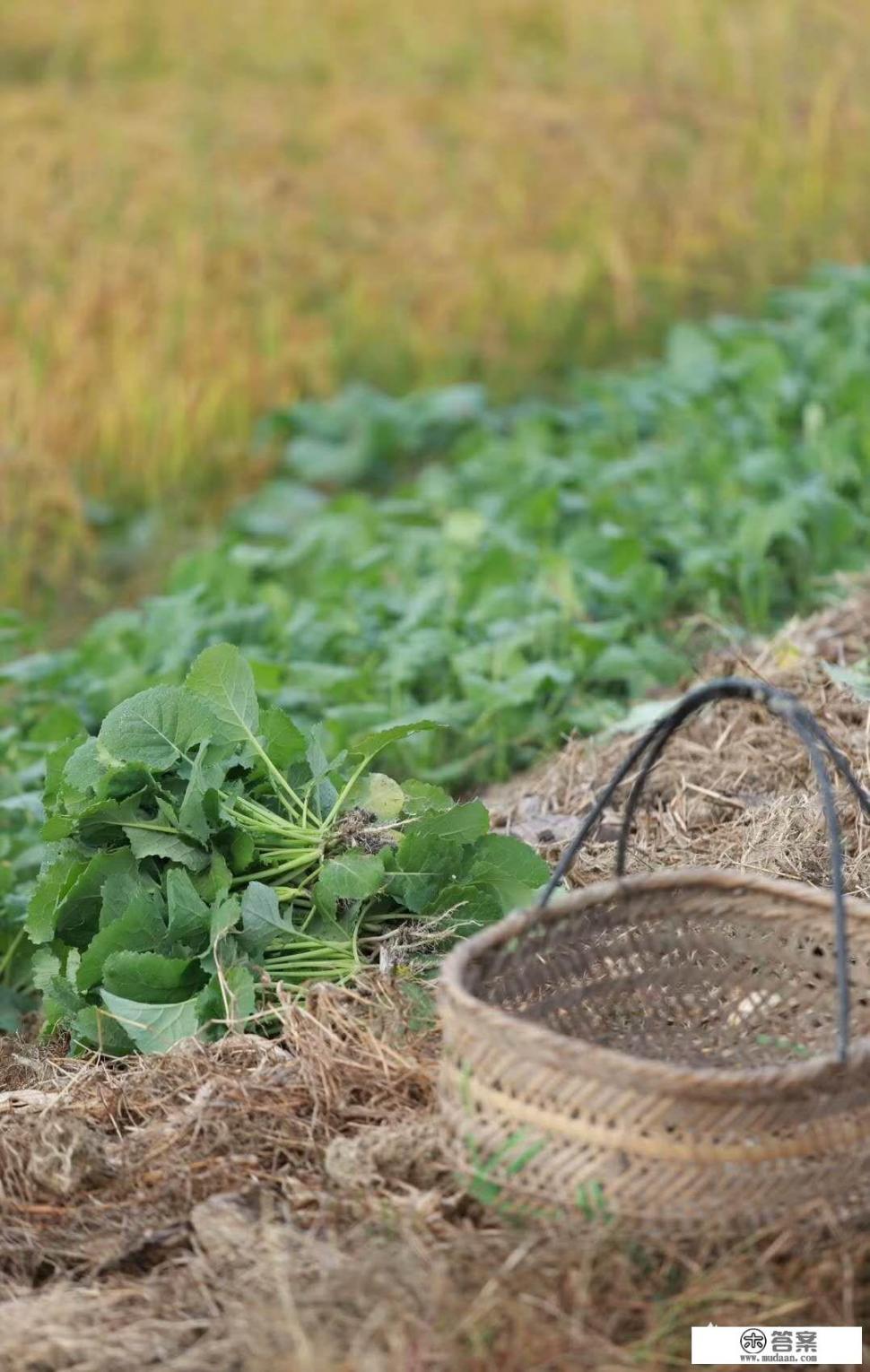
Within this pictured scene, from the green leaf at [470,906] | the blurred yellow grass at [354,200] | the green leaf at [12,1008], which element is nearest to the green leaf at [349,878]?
the green leaf at [470,906]

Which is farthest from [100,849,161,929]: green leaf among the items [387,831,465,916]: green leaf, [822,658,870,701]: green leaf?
[822,658,870,701]: green leaf

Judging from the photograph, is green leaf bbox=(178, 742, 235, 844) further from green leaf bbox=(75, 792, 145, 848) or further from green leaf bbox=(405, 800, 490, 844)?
green leaf bbox=(405, 800, 490, 844)

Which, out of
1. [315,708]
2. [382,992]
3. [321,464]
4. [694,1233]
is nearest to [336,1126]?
→ [382,992]

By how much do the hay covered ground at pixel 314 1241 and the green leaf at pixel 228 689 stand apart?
459 mm

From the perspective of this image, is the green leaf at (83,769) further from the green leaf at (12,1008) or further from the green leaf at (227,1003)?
the green leaf at (12,1008)

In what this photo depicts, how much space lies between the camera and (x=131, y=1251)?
6.57 feet

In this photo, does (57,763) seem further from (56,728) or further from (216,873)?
(56,728)

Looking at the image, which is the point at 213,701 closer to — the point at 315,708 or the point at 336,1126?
the point at 336,1126

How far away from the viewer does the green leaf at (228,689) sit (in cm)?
255

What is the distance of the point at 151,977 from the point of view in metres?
2.45

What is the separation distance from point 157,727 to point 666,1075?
108 cm

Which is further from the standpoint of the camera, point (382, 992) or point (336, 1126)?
point (382, 992)

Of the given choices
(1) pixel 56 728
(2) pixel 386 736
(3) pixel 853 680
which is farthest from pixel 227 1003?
(1) pixel 56 728

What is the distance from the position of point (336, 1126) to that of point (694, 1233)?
582 mm
